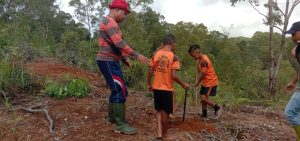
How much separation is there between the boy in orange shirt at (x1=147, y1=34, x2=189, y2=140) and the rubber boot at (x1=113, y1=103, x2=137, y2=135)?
0.38m

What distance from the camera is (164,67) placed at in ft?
16.4

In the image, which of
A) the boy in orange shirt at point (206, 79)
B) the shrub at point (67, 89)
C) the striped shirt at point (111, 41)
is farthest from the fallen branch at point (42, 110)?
the boy in orange shirt at point (206, 79)

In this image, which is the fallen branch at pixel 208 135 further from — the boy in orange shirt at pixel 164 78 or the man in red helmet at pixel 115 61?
the man in red helmet at pixel 115 61

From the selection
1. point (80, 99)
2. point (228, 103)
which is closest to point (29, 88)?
point (80, 99)

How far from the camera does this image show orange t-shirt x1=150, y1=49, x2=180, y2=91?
16.3 feet

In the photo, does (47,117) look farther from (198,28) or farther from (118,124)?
(198,28)

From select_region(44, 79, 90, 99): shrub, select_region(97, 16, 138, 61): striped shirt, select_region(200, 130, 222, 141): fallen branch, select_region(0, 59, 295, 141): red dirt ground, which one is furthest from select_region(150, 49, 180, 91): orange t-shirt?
select_region(44, 79, 90, 99): shrub

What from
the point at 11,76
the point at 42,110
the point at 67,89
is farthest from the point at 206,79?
the point at 11,76

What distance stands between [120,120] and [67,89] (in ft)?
6.16

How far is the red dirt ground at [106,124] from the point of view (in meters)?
5.07

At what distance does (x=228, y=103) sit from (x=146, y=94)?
167 centimetres

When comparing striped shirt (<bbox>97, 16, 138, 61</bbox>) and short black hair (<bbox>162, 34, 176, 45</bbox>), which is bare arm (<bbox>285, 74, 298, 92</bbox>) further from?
striped shirt (<bbox>97, 16, 138, 61</bbox>)

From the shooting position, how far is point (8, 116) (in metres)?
5.62

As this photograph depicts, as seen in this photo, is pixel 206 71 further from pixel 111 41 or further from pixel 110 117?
pixel 111 41
